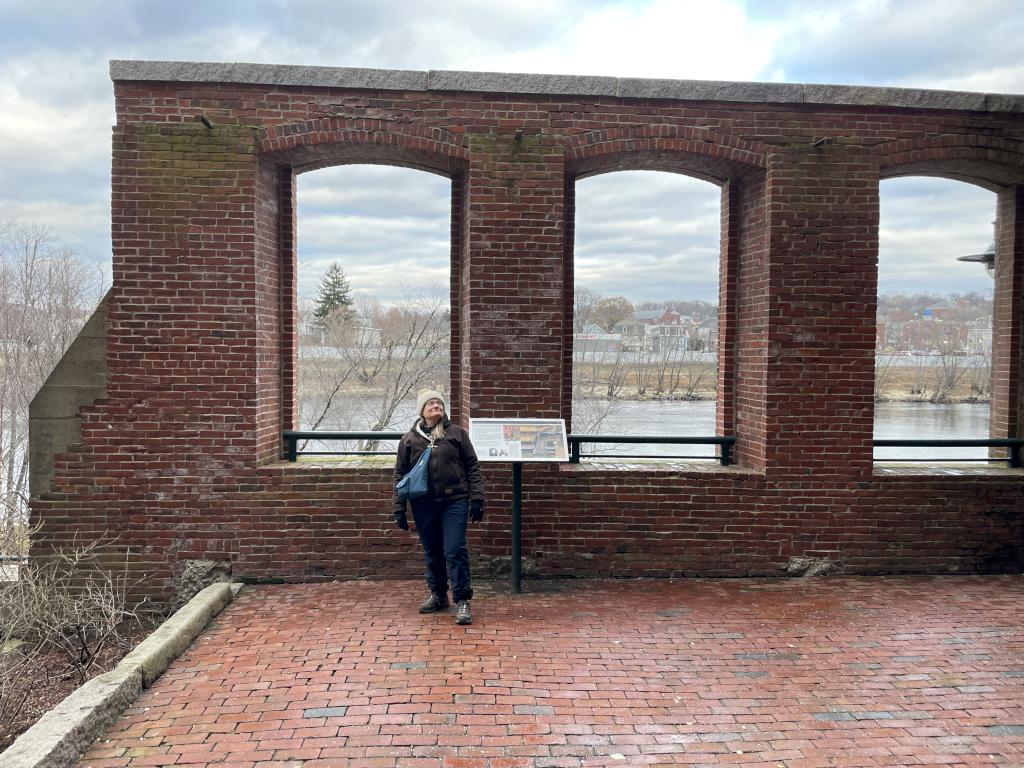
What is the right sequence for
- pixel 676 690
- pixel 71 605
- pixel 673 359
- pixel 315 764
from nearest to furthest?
pixel 315 764, pixel 676 690, pixel 71 605, pixel 673 359

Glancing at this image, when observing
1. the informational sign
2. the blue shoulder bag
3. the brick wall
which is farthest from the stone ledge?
the blue shoulder bag

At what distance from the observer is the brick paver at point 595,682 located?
11.4 feet

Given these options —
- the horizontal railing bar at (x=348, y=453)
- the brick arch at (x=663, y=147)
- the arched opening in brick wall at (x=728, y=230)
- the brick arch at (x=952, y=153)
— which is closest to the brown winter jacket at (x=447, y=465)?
the horizontal railing bar at (x=348, y=453)

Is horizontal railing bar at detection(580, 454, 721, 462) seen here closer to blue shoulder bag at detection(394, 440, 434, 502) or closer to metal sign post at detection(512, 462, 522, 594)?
metal sign post at detection(512, 462, 522, 594)

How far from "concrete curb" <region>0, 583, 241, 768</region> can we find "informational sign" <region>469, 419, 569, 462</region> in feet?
7.73

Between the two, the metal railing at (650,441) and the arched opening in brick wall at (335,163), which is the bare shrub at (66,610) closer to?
the arched opening in brick wall at (335,163)

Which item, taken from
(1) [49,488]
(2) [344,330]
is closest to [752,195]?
Answer: (1) [49,488]

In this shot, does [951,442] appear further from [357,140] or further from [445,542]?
[357,140]

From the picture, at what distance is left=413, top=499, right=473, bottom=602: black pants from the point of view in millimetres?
5195

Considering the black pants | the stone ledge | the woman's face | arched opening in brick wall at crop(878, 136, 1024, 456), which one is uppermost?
the stone ledge

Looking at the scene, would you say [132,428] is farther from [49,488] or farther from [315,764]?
→ [315,764]

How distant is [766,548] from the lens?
20.4 feet

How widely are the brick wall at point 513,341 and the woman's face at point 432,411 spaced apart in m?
0.76

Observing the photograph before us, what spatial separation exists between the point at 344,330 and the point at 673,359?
972 centimetres
